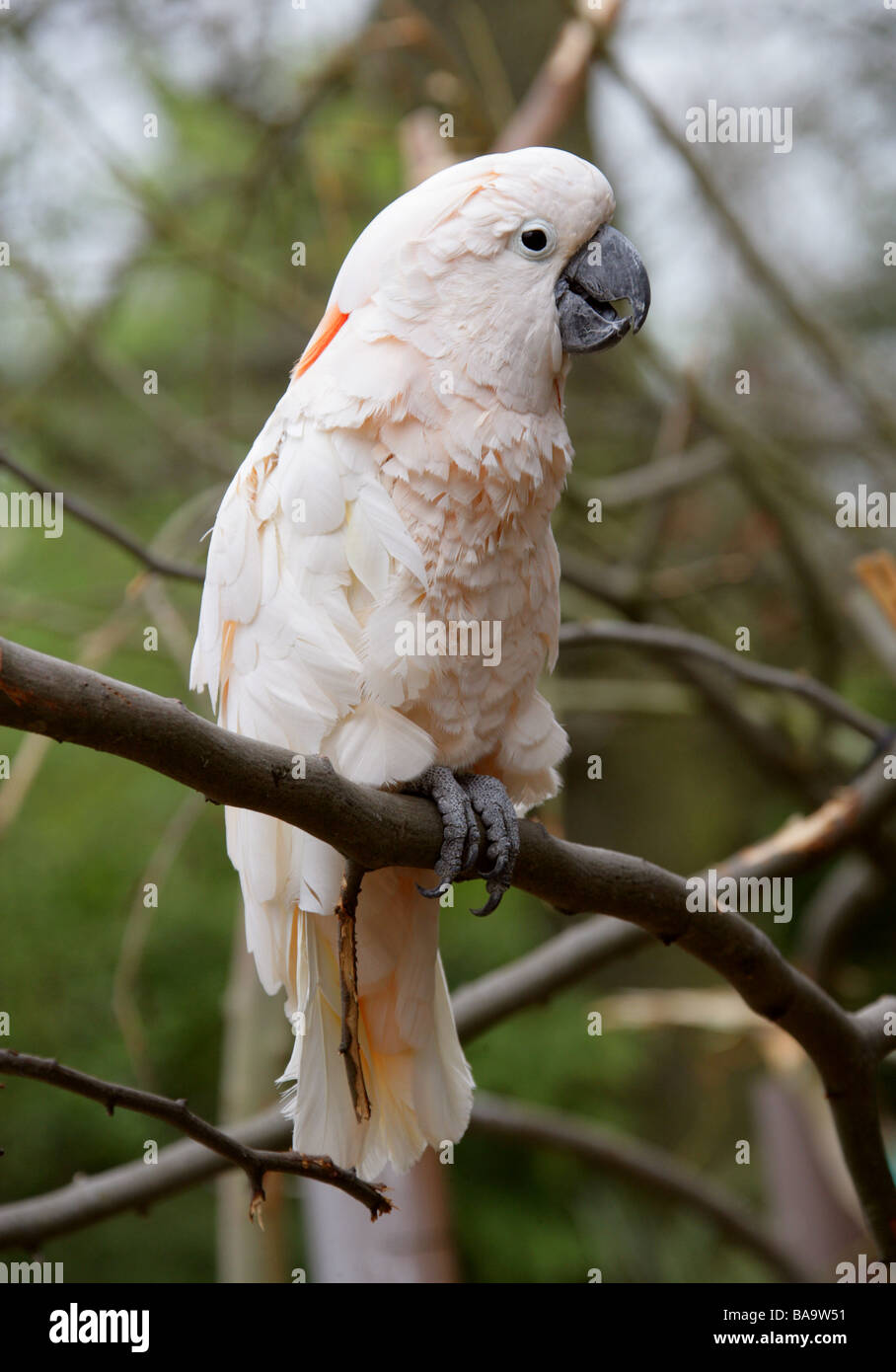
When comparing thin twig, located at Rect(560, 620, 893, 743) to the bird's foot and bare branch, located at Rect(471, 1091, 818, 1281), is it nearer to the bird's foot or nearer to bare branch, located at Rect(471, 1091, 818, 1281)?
the bird's foot

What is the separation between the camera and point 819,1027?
1489 mm

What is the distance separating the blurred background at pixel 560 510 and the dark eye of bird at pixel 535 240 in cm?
93

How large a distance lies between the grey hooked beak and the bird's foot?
1.79 feet

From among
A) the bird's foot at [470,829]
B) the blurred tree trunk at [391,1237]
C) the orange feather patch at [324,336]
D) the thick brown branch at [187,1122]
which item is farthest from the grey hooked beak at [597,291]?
the blurred tree trunk at [391,1237]

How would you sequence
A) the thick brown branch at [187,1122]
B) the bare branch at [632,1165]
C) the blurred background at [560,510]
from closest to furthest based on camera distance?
the thick brown branch at [187,1122]
the bare branch at [632,1165]
the blurred background at [560,510]

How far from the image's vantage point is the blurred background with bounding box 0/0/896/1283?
2840 mm

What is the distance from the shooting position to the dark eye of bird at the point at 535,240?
1406mm

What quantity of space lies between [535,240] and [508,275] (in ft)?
0.18

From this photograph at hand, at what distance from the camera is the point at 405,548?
4.47 feet

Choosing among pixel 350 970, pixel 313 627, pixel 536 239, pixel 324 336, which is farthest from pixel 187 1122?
pixel 536 239

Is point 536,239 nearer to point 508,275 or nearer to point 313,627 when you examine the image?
point 508,275

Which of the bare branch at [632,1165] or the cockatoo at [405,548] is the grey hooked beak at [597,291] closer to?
the cockatoo at [405,548]

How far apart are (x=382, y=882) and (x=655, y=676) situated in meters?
3.43
